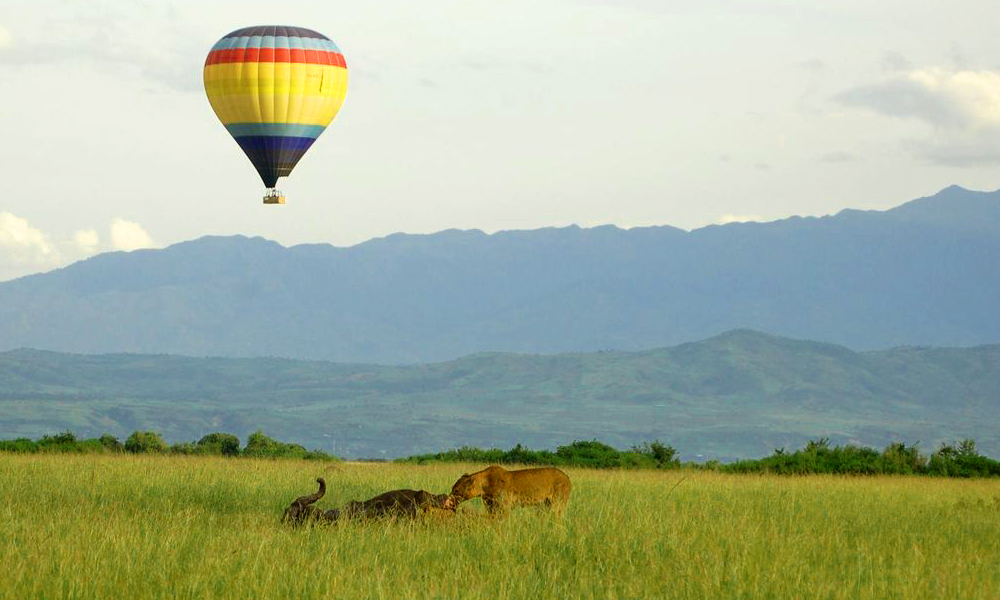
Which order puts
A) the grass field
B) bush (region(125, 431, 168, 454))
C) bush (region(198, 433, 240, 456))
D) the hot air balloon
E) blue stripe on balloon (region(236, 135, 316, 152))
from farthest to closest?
blue stripe on balloon (region(236, 135, 316, 152)), the hot air balloon, bush (region(198, 433, 240, 456)), bush (region(125, 431, 168, 454)), the grass field

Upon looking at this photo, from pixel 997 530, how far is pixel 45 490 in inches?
549

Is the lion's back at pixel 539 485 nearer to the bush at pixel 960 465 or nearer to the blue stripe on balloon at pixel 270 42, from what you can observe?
the bush at pixel 960 465

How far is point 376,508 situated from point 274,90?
Answer: 38131 millimetres

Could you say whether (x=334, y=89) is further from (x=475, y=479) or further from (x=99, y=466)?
(x=475, y=479)

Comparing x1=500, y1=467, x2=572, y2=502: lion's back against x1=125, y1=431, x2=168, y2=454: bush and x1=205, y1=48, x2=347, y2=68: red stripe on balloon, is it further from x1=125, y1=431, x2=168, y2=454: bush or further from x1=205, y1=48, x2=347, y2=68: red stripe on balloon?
x1=205, y1=48, x2=347, y2=68: red stripe on balloon

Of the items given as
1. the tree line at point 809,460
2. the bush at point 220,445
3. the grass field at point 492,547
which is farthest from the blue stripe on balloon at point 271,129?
the grass field at point 492,547

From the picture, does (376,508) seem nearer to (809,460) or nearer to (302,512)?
(302,512)

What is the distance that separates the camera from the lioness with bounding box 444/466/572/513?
17.7 meters

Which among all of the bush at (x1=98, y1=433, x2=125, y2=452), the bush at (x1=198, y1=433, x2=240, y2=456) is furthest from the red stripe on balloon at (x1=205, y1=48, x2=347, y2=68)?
the bush at (x1=98, y1=433, x2=125, y2=452)

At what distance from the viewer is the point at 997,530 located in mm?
20141

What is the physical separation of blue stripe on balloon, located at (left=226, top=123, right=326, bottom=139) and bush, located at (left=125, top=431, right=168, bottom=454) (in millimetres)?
A: 17877

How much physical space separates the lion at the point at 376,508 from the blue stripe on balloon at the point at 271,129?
37.9 meters

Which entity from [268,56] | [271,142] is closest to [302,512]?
[268,56]

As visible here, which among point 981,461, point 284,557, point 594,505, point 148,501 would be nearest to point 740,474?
point 981,461
